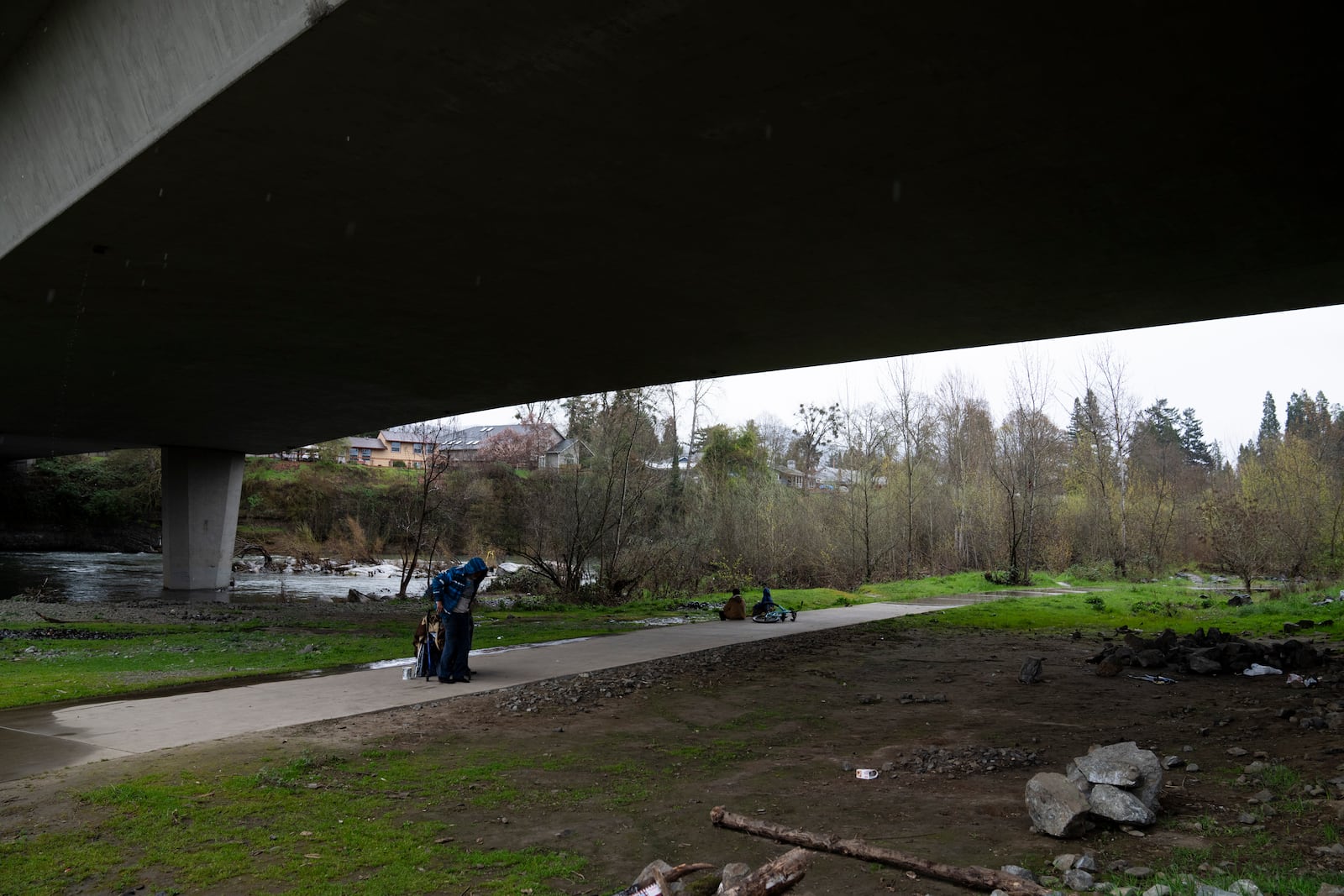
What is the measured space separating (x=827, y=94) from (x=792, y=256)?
399 cm

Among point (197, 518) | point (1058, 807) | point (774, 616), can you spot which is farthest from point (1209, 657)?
point (197, 518)

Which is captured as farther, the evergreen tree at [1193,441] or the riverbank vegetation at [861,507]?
the evergreen tree at [1193,441]

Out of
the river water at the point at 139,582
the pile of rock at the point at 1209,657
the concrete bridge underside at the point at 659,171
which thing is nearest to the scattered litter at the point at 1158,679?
the pile of rock at the point at 1209,657

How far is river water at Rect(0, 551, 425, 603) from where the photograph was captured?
87.0ft

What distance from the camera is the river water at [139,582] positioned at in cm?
2652

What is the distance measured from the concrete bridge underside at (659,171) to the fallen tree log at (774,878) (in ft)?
15.7

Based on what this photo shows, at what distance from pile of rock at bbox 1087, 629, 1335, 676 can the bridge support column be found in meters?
28.3

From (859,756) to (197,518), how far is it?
95.0ft

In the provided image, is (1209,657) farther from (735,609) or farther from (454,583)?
(454,583)

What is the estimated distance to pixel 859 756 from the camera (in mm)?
7059

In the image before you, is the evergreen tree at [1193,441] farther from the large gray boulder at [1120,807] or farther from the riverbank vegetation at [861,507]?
the large gray boulder at [1120,807]

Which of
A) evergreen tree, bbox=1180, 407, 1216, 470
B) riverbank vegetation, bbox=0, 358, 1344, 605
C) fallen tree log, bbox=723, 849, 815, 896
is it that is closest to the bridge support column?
riverbank vegetation, bbox=0, 358, 1344, 605

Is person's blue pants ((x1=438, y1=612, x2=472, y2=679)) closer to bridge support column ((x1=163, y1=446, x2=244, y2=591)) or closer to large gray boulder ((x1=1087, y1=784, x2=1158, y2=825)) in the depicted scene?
large gray boulder ((x1=1087, y1=784, x2=1158, y2=825))

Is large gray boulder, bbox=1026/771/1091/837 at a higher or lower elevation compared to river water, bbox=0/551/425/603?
lower
